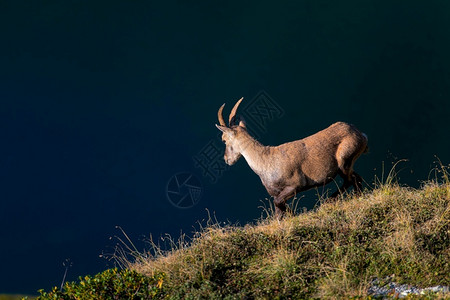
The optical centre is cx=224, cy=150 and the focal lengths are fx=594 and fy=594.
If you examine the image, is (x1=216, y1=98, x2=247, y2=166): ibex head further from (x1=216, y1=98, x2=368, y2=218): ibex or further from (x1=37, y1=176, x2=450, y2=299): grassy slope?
(x1=37, y1=176, x2=450, y2=299): grassy slope

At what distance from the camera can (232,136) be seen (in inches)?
394

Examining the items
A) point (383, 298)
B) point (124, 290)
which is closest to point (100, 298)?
point (124, 290)

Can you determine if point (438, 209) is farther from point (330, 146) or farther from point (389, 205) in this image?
point (330, 146)

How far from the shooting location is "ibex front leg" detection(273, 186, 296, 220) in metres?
9.58

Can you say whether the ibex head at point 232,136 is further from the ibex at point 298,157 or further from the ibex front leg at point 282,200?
the ibex front leg at point 282,200

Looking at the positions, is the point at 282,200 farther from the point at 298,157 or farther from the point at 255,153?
the point at 255,153

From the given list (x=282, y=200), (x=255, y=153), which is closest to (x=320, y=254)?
(x=282, y=200)

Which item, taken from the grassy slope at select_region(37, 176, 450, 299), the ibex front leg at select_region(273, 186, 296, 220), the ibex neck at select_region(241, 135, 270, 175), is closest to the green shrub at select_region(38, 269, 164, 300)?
the grassy slope at select_region(37, 176, 450, 299)

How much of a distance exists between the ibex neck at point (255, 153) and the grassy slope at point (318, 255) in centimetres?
96

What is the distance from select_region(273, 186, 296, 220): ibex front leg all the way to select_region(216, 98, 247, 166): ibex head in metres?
1.07

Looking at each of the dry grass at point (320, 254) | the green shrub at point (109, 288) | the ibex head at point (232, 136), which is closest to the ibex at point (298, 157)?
the ibex head at point (232, 136)

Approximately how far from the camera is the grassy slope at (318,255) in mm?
7281

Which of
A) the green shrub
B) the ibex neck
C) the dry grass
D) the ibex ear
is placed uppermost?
the ibex ear

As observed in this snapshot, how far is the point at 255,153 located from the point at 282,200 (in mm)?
919
